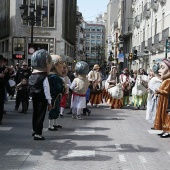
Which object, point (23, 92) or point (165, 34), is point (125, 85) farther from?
point (165, 34)

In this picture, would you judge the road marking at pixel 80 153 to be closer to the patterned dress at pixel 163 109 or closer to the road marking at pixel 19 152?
the road marking at pixel 19 152

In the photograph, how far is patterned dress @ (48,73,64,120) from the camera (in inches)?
378

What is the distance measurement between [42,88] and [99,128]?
2774 millimetres

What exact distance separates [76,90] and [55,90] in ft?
8.67

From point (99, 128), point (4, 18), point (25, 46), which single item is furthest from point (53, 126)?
point (4, 18)

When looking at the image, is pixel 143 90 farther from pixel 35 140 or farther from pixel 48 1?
pixel 48 1

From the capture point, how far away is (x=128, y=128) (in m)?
10.5

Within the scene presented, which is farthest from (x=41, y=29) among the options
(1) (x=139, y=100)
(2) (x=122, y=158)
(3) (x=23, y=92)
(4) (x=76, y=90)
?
(2) (x=122, y=158)

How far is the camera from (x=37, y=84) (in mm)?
8242

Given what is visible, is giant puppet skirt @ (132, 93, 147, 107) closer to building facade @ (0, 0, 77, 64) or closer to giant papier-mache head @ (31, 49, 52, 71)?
giant papier-mache head @ (31, 49, 52, 71)

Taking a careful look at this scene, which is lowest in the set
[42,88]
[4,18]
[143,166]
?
[143,166]

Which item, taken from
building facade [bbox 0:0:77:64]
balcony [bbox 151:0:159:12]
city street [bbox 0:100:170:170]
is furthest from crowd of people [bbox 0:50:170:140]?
building facade [bbox 0:0:77:64]

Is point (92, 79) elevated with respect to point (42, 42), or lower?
lower

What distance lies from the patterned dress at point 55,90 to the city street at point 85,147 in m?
0.54
